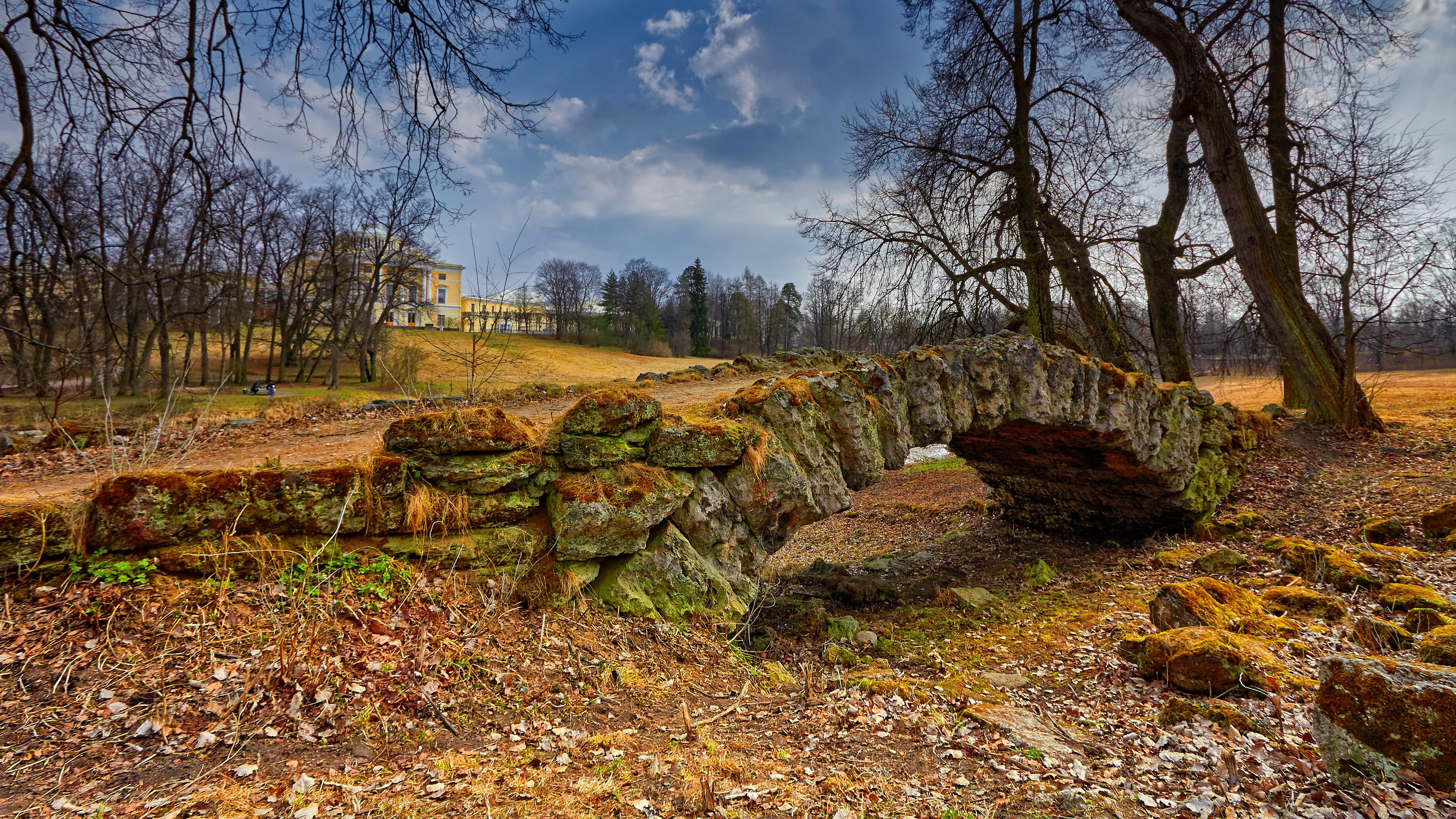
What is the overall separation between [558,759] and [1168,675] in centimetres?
417

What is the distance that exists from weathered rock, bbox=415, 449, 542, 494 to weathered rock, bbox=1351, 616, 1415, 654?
6235 millimetres

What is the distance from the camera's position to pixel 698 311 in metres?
46.5

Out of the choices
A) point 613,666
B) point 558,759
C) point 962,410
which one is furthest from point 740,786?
point 962,410

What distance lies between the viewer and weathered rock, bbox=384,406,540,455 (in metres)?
3.71

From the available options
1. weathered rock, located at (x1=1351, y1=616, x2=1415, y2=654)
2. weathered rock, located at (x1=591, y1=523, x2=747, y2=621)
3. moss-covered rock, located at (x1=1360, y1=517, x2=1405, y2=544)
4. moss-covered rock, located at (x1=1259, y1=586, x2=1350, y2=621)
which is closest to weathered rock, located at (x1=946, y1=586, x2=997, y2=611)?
moss-covered rock, located at (x1=1259, y1=586, x2=1350, y2=621)

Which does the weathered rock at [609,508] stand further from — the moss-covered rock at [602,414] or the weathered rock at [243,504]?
the weathered rock at [243,504]

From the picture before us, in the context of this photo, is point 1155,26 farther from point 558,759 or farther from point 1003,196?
point 558,759

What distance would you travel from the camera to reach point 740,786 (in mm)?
2504

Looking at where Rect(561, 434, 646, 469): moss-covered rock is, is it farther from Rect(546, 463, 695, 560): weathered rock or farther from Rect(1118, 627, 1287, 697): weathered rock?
Rect(1118, 627, 1287, 697): weathered rock

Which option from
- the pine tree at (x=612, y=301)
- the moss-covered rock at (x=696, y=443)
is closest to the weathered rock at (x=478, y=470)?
the moss-covered rock at (x=696, y=443)

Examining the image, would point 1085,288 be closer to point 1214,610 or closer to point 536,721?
point 1214,610

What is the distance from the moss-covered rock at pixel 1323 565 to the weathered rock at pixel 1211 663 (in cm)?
217

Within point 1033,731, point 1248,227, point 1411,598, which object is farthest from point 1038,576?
point 1248,227

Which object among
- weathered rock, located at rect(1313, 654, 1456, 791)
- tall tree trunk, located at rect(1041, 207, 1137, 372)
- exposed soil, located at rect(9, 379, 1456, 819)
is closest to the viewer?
exposed soil, located at rect(9, 379, 1456, 819)
